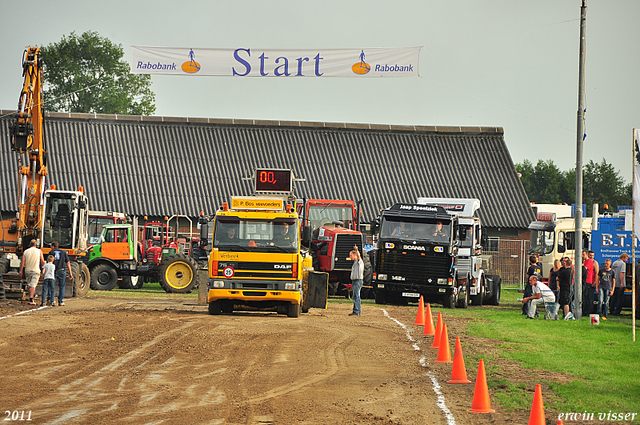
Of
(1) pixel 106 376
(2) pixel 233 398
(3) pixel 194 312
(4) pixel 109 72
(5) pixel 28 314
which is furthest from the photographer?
(4) pixel 109 72

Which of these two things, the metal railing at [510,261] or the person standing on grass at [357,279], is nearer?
the person standing on grass at [357,279]

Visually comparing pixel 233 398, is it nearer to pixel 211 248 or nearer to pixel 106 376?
pixel 106 376

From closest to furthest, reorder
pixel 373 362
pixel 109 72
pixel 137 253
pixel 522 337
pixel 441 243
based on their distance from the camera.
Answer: pixel 373 362, pixel 522 337, pixel 441 243, pixel 137 253, pixel 109 72

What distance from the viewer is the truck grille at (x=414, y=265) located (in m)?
27.0

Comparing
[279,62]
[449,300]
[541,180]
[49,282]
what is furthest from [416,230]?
[541,180]

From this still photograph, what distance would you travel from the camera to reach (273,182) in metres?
28.1

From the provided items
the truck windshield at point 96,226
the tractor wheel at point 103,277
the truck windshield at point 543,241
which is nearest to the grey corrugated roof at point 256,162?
the truck windshield at point 96,226

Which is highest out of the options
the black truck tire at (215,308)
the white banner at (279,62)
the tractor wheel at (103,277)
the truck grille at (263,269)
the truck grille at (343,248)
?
the white banner at (279,62)

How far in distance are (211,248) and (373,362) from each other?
8.18 m

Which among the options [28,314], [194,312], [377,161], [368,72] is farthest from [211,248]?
[377,161]

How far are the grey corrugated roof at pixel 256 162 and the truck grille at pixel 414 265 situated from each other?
21172mm

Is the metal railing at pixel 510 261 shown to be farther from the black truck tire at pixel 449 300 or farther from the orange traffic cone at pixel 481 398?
the orange traffic cone at pixel 481 398

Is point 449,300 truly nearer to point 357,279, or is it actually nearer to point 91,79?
point 357,279

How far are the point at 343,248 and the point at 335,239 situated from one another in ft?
1.49
